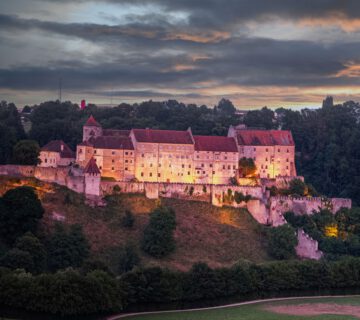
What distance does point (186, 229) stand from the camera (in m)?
84.4

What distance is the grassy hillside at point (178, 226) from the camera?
7906 cm

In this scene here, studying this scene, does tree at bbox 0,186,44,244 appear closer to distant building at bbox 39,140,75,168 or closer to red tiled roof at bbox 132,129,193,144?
distant building at bbox 39,140,75,168

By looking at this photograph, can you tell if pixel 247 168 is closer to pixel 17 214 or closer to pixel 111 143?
pixel 111 143

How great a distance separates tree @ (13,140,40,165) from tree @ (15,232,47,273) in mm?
19301

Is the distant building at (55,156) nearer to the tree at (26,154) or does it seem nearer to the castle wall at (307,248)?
the tree at (26,154)

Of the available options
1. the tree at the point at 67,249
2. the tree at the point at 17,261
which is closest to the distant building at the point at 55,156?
the tree at the point at 67,249

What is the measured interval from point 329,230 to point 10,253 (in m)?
35.9

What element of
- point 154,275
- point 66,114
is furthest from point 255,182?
point 66,114

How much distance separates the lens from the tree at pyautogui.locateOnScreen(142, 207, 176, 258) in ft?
257

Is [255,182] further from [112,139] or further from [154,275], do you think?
[154,275]

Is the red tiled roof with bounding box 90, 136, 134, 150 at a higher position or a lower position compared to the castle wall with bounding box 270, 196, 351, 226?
higher

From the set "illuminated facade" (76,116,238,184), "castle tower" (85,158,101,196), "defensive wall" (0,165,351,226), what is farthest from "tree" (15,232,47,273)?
"illuminated facade" (76,116,238,184)

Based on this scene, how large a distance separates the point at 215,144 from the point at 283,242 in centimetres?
1936

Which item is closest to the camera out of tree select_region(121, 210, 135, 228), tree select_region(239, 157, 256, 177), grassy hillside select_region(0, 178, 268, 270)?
grassy hillside select_region(0, 178, 268, 270)
